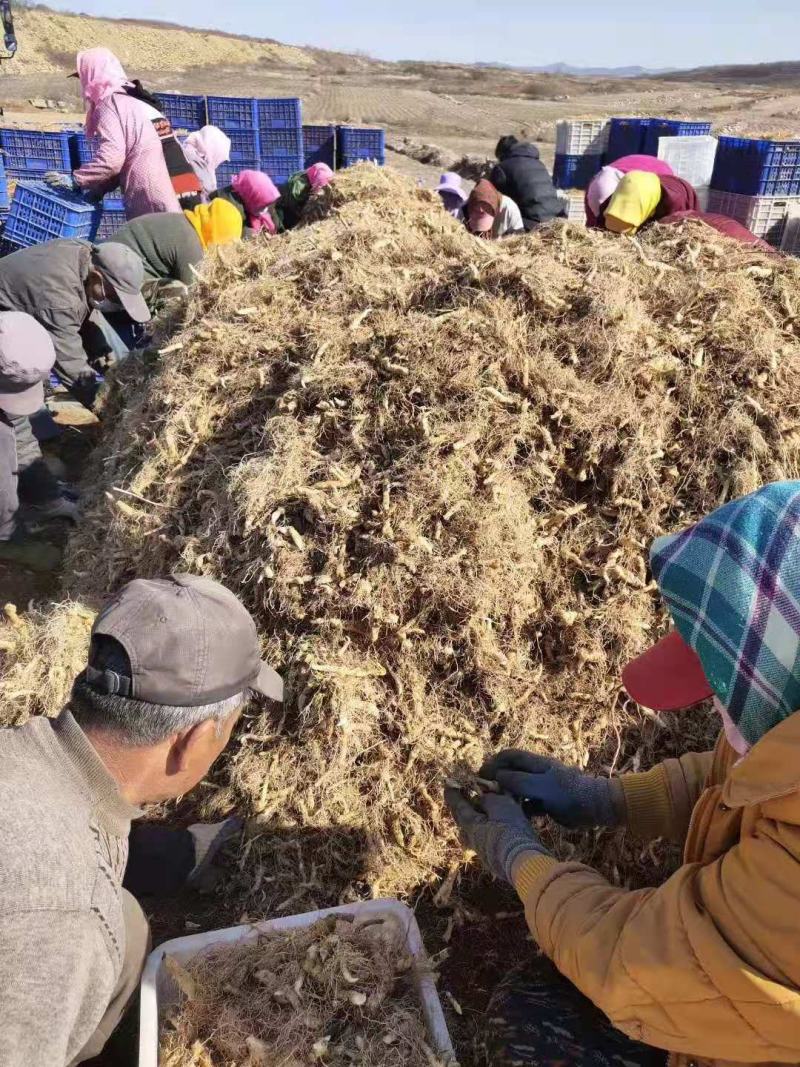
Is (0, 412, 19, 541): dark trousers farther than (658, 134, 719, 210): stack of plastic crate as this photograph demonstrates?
No

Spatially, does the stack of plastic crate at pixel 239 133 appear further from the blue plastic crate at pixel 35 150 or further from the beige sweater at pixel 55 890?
the beige sweater at pixel 55 890

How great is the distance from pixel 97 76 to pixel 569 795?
6523 mm

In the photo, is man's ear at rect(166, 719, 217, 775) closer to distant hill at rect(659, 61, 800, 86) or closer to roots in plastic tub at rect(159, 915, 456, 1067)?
roots in plastic tub at rect(159, 915, 456, 1067)

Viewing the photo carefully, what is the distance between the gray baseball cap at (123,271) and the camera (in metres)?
4.73

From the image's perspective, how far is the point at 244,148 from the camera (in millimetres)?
10188

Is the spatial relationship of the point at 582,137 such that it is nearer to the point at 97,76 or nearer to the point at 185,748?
the point at 97,76

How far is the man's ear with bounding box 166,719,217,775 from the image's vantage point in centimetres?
156

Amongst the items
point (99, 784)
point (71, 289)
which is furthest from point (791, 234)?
point (99, 784)

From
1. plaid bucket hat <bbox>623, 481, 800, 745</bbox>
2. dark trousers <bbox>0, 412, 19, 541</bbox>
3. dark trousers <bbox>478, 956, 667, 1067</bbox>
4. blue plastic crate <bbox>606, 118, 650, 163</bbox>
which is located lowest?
dark trousers <bbox>478, 956, 667, 1067</bbox>

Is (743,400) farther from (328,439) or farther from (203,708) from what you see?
(203,708)

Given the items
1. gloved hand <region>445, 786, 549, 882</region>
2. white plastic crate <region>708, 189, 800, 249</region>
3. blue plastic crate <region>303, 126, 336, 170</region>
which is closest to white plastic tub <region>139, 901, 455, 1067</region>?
gloved hand <region>445, 786, 549, 882</region>

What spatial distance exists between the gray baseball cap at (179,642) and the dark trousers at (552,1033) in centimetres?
103

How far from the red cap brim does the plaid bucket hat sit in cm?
34

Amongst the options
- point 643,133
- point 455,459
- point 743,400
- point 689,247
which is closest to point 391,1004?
point 455,459
